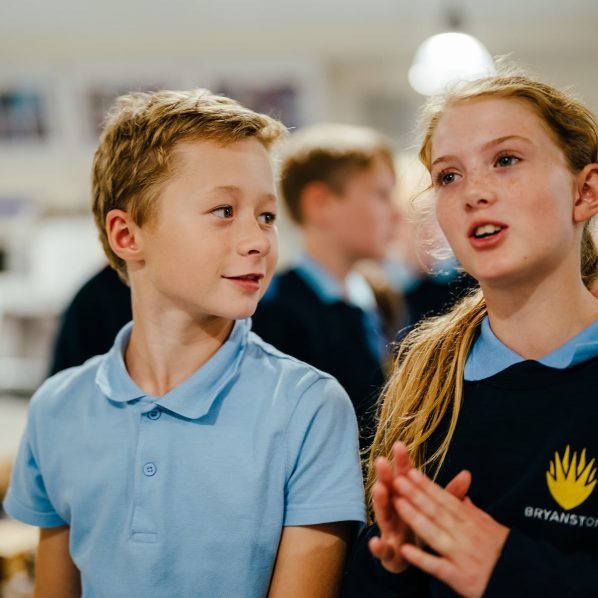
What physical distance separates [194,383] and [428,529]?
42 cm

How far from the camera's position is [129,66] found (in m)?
4.30

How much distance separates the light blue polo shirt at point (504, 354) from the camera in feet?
3.31

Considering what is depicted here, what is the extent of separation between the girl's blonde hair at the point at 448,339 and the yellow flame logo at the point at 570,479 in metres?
0.16

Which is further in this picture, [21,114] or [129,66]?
[21,114]

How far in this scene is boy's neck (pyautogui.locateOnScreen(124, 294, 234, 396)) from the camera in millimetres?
1216

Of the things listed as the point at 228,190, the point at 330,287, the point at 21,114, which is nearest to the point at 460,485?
the point at 228,190

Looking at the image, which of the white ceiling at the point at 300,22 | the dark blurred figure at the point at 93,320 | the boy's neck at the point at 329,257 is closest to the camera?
the dark blurred figure at the point at 93,320

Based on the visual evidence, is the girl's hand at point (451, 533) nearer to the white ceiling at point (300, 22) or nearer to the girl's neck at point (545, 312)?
the girl's neck at point (545, 312)

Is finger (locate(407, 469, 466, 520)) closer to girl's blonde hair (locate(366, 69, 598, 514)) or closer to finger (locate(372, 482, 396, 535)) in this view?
finger (locate(372, 482, 396, 535))

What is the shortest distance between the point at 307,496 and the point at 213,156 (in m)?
0.51

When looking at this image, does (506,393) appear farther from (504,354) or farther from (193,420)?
(193,420)

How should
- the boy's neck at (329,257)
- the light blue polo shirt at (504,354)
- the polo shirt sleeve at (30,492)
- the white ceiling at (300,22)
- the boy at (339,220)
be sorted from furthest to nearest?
the white ceiling at (300,22), the boy's neck at (329,257), the boy at (339,220), the polo shirt sleeve at (30,492), the light blue polo shirt at (504,354)

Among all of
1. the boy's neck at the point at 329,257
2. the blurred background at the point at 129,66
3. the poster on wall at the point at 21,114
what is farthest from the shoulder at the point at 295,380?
the poster on wall at the point at 21,114

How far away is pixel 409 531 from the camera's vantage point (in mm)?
1005
